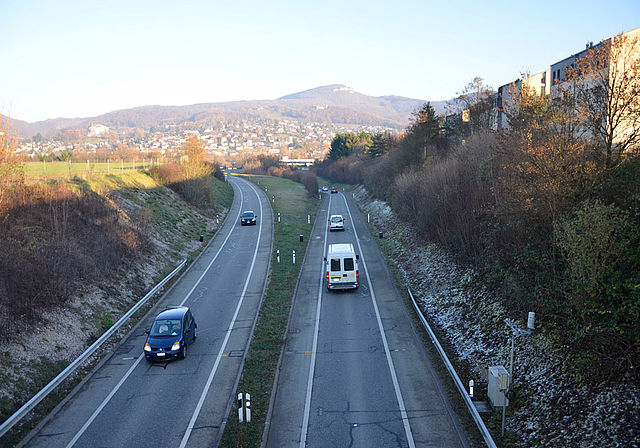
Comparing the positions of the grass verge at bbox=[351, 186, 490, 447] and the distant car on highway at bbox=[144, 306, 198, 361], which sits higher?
the distant car on highway at bbox=[144, 306, 198, 361]

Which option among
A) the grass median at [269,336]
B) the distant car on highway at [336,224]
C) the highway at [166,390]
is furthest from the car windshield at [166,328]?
the distant car on highway at [336,224]

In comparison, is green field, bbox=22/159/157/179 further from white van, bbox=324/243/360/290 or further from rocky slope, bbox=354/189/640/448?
rocky slope, bbox=354/189/640/448

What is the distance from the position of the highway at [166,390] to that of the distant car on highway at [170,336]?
0.37 metres

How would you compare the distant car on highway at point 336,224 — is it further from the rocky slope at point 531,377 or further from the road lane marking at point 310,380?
the rocky slope at point 531,377

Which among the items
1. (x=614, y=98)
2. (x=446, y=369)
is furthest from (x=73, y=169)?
(x=614, y=98)

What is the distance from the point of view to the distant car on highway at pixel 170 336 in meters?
15.8

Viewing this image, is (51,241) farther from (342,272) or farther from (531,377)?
(531,377)

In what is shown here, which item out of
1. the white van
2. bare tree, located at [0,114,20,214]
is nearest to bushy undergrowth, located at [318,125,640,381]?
the white van

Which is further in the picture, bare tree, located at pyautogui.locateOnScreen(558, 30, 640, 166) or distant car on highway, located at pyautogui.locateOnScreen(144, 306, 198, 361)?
distant car on highway, located at pyautogui.locateOnScreen(144, 306, 198, 361)

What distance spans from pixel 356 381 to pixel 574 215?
853cm

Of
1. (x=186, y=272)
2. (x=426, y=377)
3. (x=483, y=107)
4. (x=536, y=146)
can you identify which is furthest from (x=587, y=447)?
(x=483, y=107)

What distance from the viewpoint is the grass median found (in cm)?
1167

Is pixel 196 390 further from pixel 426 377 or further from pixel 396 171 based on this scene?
pixel 396 171

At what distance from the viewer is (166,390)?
45.8ft
